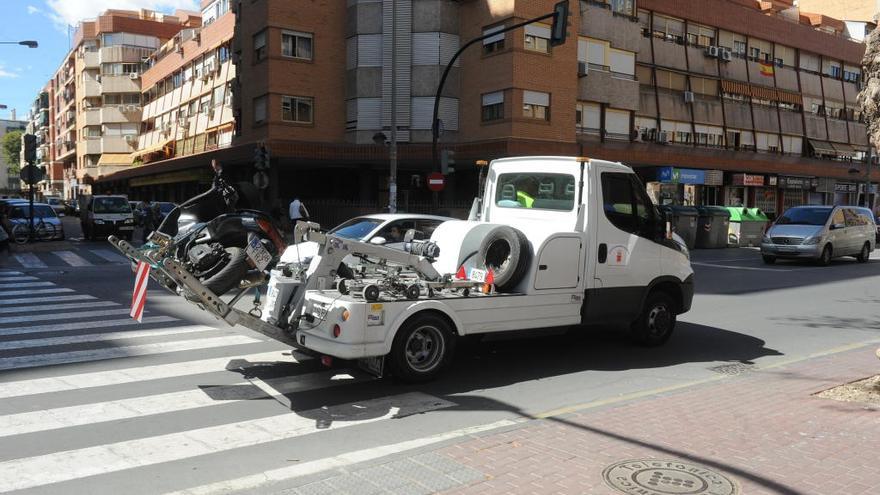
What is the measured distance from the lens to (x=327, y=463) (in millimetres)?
4523

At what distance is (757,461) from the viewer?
4547mm

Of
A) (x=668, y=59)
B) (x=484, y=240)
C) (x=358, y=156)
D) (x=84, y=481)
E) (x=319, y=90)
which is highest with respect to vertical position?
(x=668, y=59)

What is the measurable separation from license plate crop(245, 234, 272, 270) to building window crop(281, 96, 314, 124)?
80.5ft

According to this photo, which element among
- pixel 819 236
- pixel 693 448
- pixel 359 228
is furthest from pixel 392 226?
pixel 819 236

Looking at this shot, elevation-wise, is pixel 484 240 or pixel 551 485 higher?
pixel 484 240

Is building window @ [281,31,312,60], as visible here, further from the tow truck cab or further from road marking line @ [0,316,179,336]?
the tow truck cab

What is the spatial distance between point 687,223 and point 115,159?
55449 mm

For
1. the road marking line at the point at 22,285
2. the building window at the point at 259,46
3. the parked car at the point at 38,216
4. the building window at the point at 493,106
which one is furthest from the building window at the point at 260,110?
the road marking line at the point at 22,285

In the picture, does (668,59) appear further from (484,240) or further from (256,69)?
(484,240)

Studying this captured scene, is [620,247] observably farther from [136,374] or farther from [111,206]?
[111,206]

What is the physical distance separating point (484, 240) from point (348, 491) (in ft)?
11.6

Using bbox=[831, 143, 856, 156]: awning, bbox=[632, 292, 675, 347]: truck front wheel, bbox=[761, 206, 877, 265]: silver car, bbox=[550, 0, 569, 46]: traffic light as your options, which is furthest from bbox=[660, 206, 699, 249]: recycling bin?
bbox=[831, 143, 856, 156]: awning

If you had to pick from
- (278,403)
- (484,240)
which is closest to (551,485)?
(278,403)

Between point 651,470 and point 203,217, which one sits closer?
point 651,470
